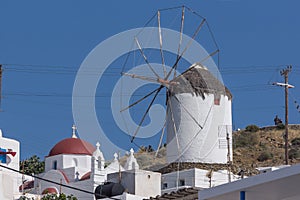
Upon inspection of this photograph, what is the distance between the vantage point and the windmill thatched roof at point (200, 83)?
2692 inches

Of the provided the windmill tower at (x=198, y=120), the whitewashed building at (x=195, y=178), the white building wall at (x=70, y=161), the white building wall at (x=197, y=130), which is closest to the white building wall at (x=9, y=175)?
the white building wall at (x=70, y=161)

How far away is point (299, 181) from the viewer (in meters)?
21.3

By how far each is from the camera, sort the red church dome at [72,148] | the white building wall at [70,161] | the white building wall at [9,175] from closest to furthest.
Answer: the white building wall at [9,175]
the white building wall at [70,161]
the red church dome at [72,148]

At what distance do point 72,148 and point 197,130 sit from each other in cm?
1075

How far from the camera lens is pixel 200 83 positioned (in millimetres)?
71750

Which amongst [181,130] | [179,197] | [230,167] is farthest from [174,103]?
[179,197]

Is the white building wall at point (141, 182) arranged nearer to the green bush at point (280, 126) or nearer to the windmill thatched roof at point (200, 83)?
the windmill thatched roof at point (200, 83)

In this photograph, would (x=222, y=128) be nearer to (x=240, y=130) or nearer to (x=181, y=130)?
(x=181, y=130)

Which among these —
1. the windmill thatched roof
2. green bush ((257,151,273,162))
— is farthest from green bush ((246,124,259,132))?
the windmill thatched roof

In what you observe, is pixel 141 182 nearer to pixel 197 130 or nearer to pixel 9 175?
pixel 9 175

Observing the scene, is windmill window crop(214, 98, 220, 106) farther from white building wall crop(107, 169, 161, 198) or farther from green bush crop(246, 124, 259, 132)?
green bush crop(246, 124, 259, 132)

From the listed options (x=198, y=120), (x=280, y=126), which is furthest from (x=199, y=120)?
(x=280, y=126)

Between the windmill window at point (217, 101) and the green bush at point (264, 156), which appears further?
the green bush at point (264, 156)

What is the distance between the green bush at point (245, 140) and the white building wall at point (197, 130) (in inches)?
1269
